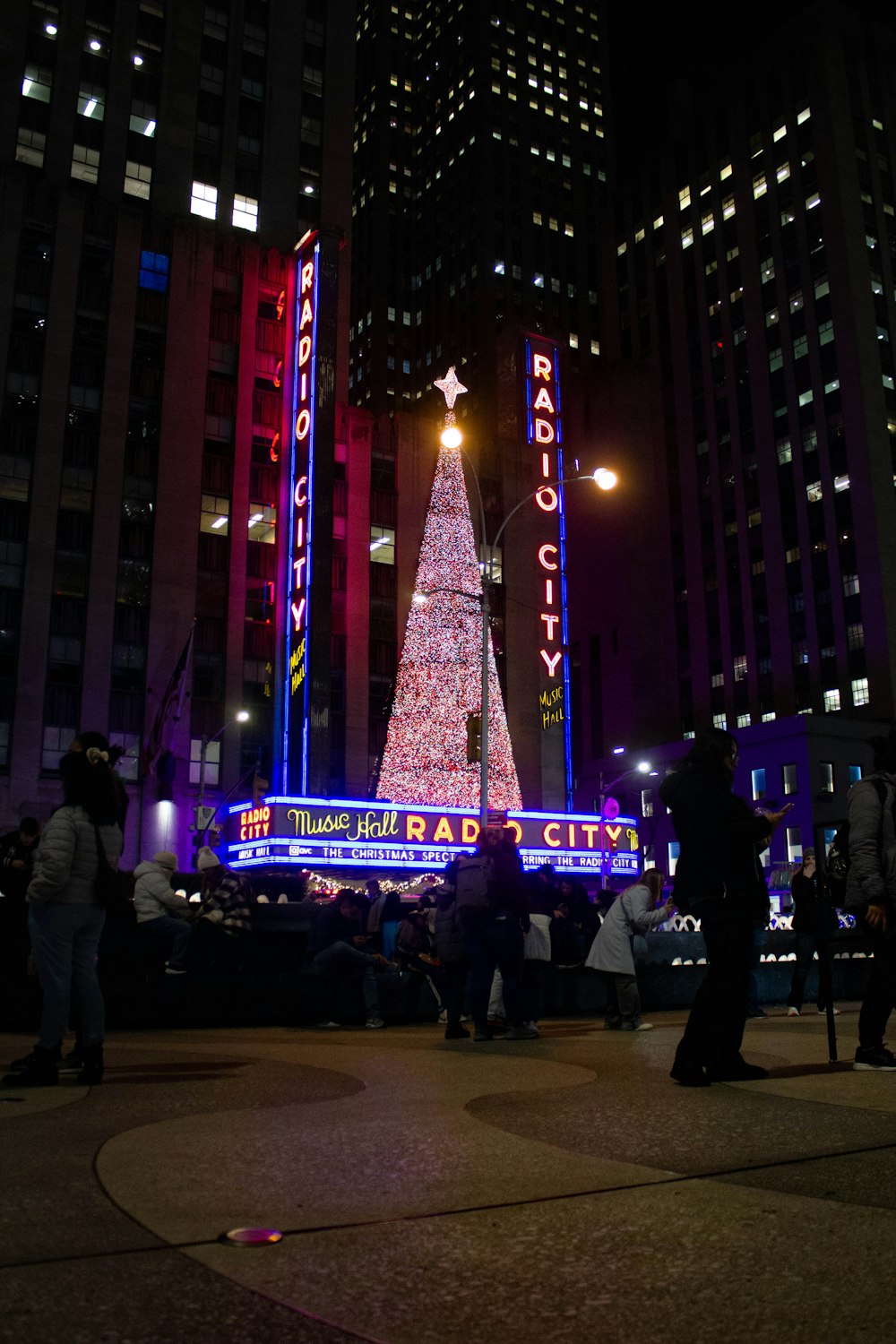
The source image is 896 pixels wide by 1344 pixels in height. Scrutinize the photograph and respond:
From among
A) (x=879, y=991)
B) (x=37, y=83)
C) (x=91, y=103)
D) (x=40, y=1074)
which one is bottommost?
(x=40, y=1074)

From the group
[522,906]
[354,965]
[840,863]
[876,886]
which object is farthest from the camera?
[354,965]

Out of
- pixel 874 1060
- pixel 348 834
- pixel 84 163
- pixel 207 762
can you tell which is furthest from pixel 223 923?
pixel 84 163

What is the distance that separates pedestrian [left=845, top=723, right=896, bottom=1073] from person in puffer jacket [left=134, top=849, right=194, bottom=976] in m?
7.33

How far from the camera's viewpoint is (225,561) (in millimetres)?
50875

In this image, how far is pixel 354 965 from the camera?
515 inches

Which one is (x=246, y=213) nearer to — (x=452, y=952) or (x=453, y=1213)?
(x=452, y=952)

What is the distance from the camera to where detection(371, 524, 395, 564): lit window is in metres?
54.4

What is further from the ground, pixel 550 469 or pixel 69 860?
pixel 550 469

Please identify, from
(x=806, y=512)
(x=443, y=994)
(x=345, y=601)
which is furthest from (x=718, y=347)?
(x=443, y=994)

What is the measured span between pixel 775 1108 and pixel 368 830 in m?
31.1

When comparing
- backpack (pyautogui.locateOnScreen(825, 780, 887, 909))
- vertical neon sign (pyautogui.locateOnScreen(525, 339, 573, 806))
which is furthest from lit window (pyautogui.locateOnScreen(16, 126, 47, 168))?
backpack (pyautogui.locateOnScreen(825, 780, 887, 909))

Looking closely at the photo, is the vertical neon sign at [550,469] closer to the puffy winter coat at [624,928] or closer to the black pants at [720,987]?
the puffy winter coat at [624,928]

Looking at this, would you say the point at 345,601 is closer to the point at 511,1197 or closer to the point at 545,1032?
the point at 545,1032

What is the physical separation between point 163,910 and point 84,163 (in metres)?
54.7
